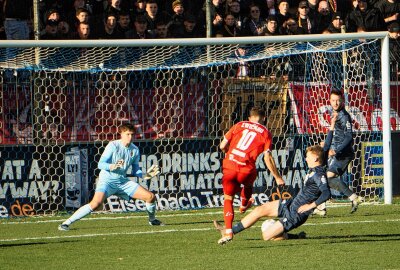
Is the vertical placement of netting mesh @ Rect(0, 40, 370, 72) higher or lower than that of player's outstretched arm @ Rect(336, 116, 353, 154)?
higher

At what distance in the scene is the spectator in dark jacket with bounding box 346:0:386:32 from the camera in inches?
787

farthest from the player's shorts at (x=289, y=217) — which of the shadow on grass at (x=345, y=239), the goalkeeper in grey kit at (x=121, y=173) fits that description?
the goalkeeper in grey kit at (x=121, y=173)

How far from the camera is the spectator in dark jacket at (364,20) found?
787 inches

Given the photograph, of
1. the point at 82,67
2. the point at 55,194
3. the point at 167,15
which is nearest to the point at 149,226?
the point at 55,194

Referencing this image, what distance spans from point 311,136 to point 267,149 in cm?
524

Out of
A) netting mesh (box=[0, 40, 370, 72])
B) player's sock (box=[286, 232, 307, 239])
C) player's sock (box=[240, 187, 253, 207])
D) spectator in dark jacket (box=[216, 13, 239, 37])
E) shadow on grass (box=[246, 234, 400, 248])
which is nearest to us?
shadow on grass (box=[246, 234, 400, 248])

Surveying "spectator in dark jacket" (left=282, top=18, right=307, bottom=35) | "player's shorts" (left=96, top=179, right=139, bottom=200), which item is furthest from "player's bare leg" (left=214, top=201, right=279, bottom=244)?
"spectator in dark jacket" (left=282, top=18, right=307, bottom=35)

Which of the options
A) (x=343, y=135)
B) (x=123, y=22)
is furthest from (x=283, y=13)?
(x=343, y=135)

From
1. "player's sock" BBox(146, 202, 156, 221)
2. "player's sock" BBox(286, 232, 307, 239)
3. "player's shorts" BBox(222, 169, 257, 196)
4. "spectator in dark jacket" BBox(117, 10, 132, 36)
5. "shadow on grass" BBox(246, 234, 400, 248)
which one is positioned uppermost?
"spectator in dark jacket" BBox(117, 10, 132, 36)

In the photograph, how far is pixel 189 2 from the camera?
19.3 m

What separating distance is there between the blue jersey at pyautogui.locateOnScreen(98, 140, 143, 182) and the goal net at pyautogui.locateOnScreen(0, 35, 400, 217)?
2102 mm

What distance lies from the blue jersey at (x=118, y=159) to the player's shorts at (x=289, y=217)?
2.87 meters

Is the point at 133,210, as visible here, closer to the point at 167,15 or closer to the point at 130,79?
the point at 130,79

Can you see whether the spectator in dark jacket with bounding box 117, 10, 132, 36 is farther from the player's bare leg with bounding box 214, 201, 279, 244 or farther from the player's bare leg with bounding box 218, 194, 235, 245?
the player's bare leg with bounding box 214, 201, 279, 244
